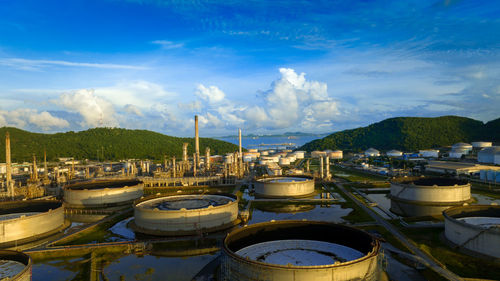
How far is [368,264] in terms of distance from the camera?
1075 inches

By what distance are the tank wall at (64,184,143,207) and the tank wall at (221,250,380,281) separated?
52591 millimetres

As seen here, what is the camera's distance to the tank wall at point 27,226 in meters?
45.9

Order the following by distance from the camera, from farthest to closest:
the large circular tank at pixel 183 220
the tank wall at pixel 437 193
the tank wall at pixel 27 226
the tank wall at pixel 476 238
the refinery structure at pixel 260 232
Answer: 1. the tank wall at pixel 437 193
2. the large circular tank at pixel 183 220
3. the tank wall at pixel 27 226
4. the tank wall at pixel 476 238
5. the refinery structure at pixel 260 232

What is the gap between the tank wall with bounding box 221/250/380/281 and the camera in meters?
25.1

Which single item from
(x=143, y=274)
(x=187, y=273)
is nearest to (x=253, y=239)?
(x=187, y=273)

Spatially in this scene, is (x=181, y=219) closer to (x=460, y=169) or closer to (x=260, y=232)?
(x=260, y=232)

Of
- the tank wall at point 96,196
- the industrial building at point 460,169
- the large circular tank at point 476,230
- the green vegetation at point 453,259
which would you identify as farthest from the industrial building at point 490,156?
the tank wall at point 96,196

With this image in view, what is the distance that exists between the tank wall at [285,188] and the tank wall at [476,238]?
38335mm

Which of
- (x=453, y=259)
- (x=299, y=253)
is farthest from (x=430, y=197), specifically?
(x=299, y=253)

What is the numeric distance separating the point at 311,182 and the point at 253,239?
4474cm

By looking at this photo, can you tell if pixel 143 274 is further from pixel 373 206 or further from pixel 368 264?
pixel 373 206

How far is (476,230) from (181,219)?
1580 inches

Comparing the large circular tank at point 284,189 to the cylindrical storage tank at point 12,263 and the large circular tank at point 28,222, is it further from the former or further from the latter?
the cylindrical storage tank at point 12,263

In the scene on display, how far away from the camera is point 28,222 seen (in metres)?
47.8
